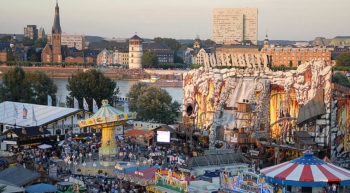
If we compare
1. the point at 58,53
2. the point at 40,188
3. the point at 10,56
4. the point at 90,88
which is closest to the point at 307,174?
the point at 40,188

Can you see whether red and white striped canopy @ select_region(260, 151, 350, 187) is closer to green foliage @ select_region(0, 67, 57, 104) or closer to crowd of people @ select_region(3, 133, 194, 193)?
crowd of people @ select_region(3, 133, 194, 193)

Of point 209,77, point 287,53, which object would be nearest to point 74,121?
point 209,77

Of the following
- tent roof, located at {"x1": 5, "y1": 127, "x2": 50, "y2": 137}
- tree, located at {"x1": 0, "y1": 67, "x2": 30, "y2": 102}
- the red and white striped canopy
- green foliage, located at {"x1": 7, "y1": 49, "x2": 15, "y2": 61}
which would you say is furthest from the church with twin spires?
the red and white striped canopy

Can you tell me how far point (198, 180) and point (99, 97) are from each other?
2895cm

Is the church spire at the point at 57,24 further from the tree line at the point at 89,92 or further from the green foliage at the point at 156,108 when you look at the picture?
the green foliage at the point at 156,108

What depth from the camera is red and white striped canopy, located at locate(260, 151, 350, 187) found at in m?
17.8

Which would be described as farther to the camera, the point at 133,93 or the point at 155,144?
the point at 133,93

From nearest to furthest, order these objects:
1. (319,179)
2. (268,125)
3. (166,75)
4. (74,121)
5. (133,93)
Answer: (319,179), (268,125), (74,121), (133,93), (166,75)

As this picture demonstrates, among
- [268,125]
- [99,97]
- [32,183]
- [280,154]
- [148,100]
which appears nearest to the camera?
[32,183]

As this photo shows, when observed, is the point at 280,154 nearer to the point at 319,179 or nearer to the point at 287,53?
the point at 319,179

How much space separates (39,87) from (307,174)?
36.9 metres

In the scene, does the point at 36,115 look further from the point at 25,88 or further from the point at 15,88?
the point at 15,88

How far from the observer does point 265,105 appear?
32.6 meters

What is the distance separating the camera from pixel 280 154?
93.9 feet
